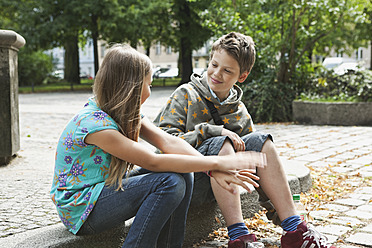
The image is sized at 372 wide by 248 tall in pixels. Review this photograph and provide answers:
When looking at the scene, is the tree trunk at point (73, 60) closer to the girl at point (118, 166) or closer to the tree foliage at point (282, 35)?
the tree foliage at point (282, 35)

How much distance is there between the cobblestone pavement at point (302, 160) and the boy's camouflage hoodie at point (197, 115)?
76cm

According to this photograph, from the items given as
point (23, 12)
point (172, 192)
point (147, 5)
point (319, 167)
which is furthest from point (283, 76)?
point (23, 12)

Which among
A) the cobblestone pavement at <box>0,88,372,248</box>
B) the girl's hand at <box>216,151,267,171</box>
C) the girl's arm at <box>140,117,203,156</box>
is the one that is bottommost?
the cobblestone pavement at <box>0,88,372,248</box>

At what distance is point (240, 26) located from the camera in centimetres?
1071

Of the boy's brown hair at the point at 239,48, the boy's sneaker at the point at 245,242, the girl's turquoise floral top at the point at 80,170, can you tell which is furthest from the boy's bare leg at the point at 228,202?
the girl's turquoise floral top at the point at 80,170

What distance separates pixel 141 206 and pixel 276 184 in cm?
93

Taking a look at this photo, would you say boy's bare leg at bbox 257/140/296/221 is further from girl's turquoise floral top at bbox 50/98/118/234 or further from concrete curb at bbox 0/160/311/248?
girl's turquoise floral top at bbox 50/98/118/234

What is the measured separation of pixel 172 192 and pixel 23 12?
87.7ft

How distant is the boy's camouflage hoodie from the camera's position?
9.91 feet

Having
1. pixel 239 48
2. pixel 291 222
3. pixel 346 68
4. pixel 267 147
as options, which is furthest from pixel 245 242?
pixel 346 68

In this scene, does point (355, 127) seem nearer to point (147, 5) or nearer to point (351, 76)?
point (351, 76)

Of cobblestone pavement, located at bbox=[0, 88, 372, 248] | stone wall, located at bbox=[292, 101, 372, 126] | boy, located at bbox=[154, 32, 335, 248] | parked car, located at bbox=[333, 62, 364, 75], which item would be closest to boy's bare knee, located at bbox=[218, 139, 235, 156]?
boy, located at bbox=[154, 32, 335, 248]

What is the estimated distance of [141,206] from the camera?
94.0 inches

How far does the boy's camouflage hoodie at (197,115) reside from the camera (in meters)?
3.02
